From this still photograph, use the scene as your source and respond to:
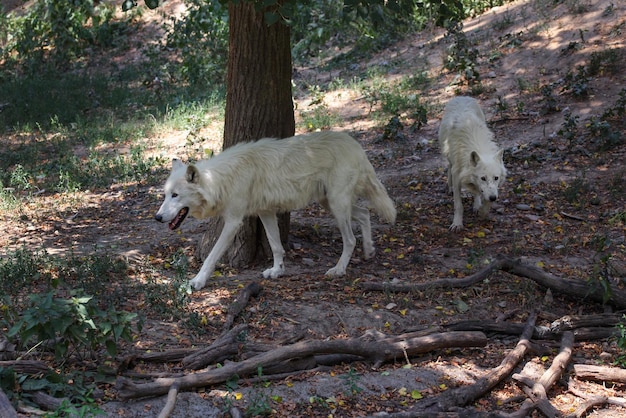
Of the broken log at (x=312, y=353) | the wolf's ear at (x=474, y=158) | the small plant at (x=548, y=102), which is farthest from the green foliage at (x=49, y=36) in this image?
the broken log at (x=312, y=353)

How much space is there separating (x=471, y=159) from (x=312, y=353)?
4.07m

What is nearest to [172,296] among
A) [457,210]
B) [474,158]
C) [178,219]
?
[178,219]

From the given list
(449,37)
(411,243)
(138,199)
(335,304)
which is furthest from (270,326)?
(449,37)

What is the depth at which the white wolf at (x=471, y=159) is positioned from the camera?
26.6ft

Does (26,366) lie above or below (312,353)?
above

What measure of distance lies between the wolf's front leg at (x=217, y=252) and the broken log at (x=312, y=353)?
1.88 meters

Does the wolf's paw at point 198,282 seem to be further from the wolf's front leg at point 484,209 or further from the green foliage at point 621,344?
the wolf's front leg at point 484,209

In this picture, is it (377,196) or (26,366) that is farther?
(377,196)

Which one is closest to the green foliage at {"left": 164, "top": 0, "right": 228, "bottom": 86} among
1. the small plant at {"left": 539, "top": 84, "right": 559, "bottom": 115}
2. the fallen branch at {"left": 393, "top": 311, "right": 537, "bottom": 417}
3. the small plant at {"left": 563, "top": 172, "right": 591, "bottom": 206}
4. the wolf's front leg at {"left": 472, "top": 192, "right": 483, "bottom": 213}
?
the small plant at {"left": 539, "top": 84, "right": 559, "bottom": 115}

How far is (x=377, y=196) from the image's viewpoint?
7484mm

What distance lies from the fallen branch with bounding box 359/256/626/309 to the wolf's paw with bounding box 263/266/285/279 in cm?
92

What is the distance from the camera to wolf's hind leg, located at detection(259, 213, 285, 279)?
704 centimetres

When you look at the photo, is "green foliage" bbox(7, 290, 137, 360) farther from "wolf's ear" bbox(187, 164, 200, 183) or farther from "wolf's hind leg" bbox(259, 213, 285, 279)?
"wolf's hind leg" bbox(259, 213, 285, 279)

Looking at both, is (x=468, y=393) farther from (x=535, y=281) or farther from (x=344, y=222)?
(x=344, y=222)
